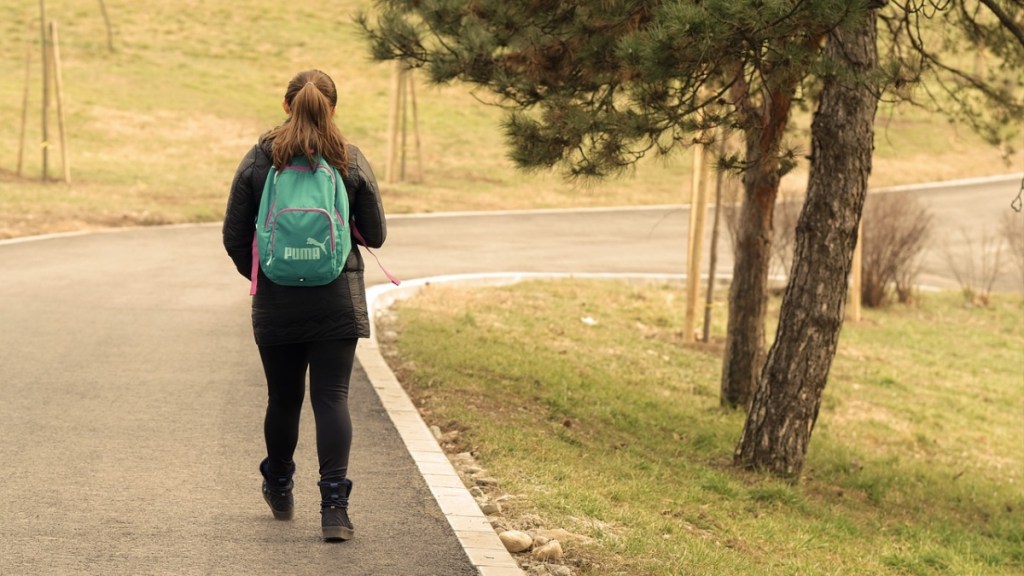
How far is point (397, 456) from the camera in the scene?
280 inches

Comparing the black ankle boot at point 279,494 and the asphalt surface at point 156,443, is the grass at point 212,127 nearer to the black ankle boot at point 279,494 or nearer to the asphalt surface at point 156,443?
the asphalt surface at point 156,443

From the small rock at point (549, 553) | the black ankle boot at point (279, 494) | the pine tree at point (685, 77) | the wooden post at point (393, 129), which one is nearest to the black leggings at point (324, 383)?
the black ankle boot at point (279, 494)

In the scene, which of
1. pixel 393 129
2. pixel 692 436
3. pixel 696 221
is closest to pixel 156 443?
pixel 692 436

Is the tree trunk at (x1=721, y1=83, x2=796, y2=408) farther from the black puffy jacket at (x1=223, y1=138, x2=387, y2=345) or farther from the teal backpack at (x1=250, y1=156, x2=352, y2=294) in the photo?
the teal backpack at (x1=250, y1=156, x2=352, y2=294)

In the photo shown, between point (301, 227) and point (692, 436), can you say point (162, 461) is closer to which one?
point (301, 227)

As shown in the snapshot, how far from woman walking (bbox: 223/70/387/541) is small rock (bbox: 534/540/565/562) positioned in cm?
76

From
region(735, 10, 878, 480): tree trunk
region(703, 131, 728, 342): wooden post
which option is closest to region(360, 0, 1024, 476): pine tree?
region(735, 10, 878, 480): tree trunk

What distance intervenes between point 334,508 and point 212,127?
97.5ft

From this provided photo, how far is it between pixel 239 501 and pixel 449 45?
470 cm

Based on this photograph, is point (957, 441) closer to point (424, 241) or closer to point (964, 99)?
point (964, 99)

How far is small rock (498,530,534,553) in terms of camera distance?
18.2 feet

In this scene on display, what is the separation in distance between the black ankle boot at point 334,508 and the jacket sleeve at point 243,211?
0.92 metres

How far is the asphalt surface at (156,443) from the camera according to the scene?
5188 mm

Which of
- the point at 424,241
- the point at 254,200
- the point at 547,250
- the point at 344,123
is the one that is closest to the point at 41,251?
the point at 424,241
